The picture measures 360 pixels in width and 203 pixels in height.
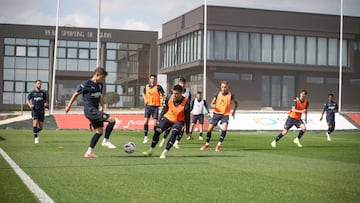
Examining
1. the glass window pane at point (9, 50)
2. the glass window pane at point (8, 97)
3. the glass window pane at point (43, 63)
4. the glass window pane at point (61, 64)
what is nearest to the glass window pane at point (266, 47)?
the glass window pane at point (61, 64)

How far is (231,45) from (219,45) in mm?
1453

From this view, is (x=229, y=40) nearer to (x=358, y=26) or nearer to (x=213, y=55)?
(x=213, y=55)

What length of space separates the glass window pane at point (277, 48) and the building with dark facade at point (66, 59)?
1369 centimetres

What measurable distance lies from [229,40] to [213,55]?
8.37ft

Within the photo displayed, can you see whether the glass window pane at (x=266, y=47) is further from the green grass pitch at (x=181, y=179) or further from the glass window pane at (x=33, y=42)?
the green grass pitch at (x=181, y=179)

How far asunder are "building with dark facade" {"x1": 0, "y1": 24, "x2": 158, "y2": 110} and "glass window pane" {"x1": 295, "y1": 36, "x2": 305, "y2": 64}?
1641 cm

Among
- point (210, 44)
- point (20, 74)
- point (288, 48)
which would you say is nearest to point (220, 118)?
point (210, 44)

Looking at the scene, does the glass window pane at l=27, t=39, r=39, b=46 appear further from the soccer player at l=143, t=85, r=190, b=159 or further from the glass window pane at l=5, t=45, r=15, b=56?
the soccer player at l=143, t=85, r=190, b=159

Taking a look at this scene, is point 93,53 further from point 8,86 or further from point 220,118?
point 220,118

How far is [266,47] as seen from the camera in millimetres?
69500

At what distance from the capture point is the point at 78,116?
3884 cm

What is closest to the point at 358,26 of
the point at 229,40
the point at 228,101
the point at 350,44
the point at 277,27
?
the point at 350,44

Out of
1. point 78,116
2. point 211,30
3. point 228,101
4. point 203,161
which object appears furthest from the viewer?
point 211,30

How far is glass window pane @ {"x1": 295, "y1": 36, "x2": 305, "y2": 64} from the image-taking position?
233 feet
